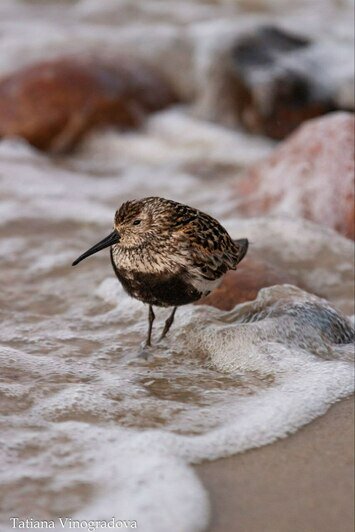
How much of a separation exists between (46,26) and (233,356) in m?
8.10

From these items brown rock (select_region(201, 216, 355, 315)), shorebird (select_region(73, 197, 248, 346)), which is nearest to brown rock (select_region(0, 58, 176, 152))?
brown rock (select_region(201, 216, 355, 315))

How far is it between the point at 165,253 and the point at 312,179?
8.23 ft

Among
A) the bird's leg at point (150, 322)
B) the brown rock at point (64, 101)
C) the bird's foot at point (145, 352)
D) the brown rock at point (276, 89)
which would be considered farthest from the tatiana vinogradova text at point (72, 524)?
the brown rock at point (276, 89)

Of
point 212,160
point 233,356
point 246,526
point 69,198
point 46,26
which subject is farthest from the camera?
point 46,26

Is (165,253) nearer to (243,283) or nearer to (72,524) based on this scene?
(243,283)

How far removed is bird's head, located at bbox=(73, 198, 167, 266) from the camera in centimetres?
456

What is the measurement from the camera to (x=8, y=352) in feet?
14.9

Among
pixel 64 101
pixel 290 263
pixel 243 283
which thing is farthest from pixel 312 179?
pixel 64 101

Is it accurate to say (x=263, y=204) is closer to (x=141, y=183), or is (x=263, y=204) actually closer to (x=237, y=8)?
(x=141, y=183)

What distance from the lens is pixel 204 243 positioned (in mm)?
4586

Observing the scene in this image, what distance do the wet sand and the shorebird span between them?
3.67 ft

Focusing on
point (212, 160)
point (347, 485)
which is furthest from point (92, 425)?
point (212, 160)

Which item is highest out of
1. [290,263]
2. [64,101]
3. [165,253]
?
[165,253]

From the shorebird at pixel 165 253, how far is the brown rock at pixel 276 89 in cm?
454
